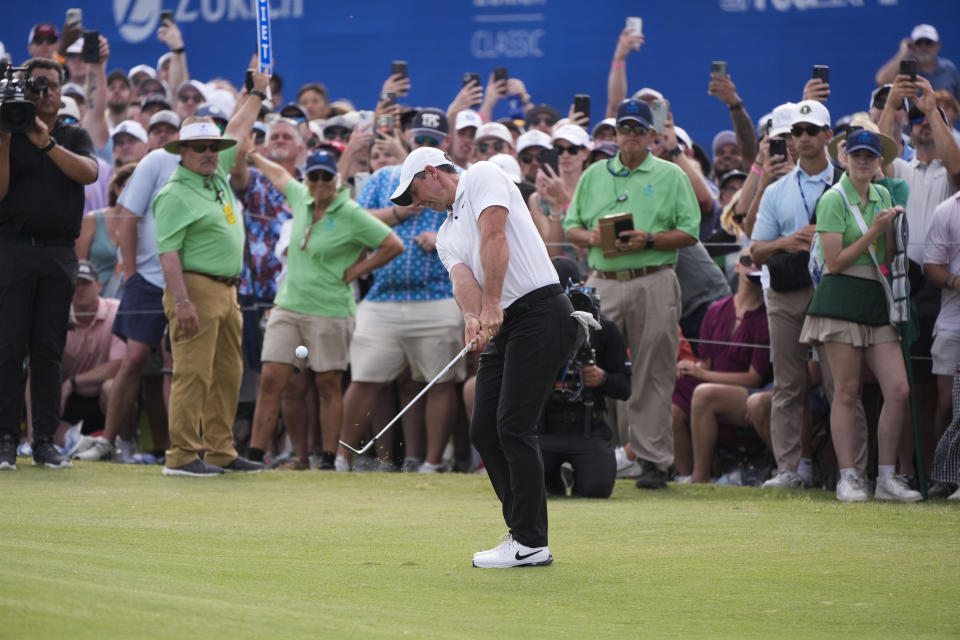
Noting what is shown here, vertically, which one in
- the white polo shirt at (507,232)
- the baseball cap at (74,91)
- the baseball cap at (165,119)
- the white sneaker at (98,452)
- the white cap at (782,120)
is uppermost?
the baseball cap at (74,91)

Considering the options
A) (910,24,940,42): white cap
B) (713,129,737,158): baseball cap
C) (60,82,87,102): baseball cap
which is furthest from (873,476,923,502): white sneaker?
(60,82,87,102): baseball cap

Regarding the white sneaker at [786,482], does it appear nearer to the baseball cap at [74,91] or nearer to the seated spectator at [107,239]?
the seated spectator at [107,239]

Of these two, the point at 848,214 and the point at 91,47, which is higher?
the point at 91,47

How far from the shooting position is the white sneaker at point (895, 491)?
9.41 meters

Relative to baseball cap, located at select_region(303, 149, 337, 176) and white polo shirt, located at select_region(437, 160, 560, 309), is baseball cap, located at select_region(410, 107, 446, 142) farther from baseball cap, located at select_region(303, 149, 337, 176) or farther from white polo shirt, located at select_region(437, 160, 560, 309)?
white polo shirt, located at select_region(437, 160, 560, 309)

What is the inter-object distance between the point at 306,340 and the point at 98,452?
2.12 metres

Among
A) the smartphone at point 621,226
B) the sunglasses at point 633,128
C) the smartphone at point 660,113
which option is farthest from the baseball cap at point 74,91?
the smartphone at point 621,226

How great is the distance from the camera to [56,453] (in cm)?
1087

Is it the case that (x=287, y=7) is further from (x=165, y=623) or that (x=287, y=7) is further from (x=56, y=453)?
(x=165, y=623)

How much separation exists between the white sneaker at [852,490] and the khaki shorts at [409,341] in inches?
138

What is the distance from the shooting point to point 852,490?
948 centimetres

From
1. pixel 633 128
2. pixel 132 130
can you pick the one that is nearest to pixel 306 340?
pixel 633 128

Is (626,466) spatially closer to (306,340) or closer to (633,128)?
(633,128)

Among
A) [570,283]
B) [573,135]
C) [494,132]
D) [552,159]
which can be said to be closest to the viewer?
[570,283]
